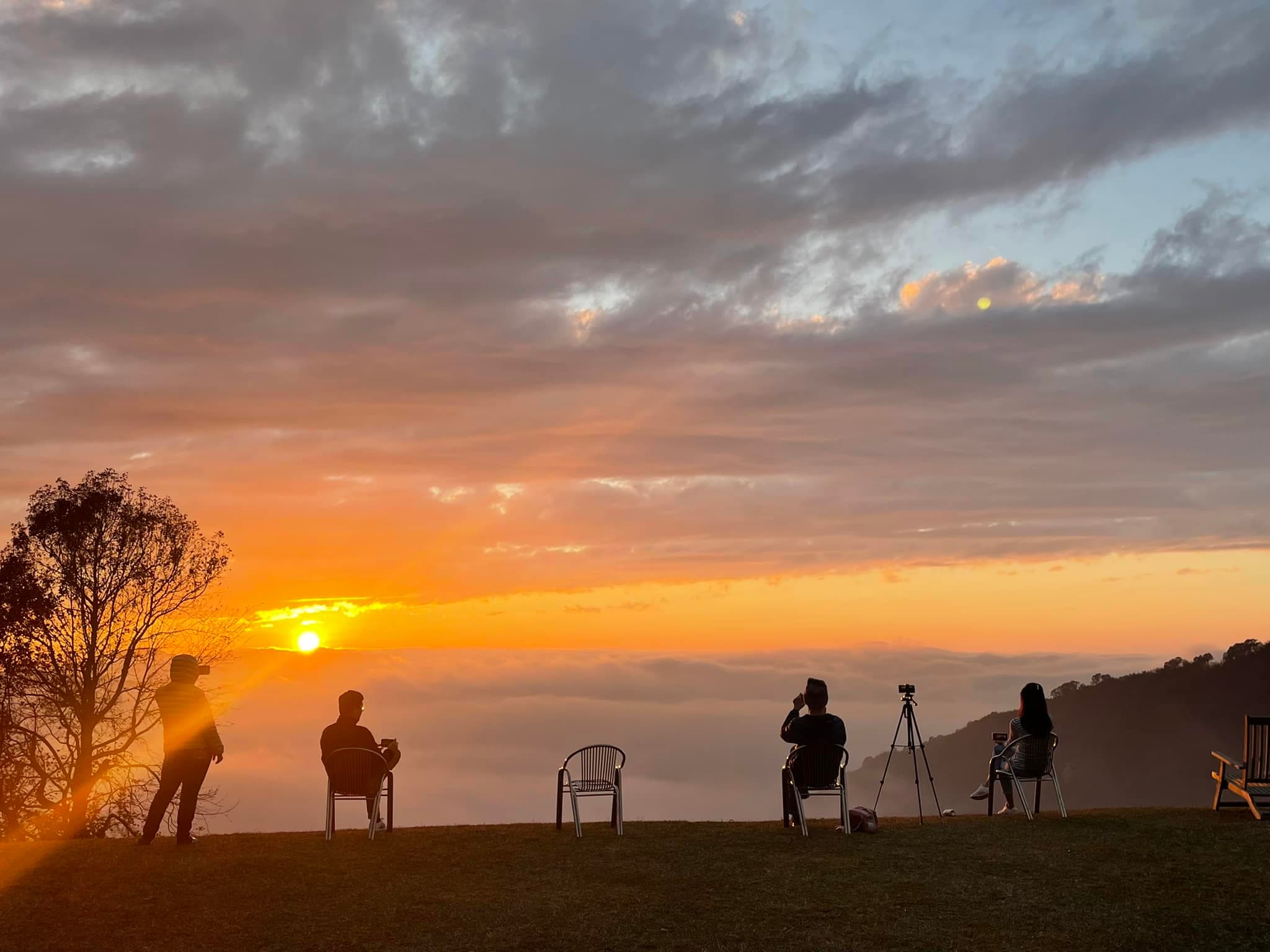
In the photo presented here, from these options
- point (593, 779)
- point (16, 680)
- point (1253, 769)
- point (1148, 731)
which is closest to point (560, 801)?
point (593, 779)

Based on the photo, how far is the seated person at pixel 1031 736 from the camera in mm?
12898

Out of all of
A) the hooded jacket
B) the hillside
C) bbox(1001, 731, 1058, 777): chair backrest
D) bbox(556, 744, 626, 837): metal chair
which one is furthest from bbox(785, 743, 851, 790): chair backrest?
the hillside

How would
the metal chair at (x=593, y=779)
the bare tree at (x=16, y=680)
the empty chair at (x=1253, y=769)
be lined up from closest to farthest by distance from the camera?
the metal chair at (x=593, y=779), the empty chair at (x=1253, y=769), the bare tree at (x=16, y=680)

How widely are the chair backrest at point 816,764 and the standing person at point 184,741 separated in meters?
5.97

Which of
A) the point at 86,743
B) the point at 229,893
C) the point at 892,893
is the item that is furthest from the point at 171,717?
the point at 86,743

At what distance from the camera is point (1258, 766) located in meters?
12.6

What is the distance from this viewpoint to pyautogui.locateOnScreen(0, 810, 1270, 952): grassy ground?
25.5 feet

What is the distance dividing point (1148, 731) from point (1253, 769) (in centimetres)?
6942

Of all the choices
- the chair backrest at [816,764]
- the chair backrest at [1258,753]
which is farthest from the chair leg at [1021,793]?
the chair backrest at [1258,753]

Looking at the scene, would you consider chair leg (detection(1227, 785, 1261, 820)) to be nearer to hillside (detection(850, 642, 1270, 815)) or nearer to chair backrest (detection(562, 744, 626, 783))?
chair backrest (detection(562, 744, 626, 783))

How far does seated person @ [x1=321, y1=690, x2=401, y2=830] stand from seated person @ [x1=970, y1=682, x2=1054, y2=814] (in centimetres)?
706

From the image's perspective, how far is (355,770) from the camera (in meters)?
11.9

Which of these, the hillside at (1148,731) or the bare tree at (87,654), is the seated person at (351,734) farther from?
the hillside at (1148,731)

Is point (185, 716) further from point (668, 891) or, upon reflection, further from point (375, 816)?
point (668, 891)
